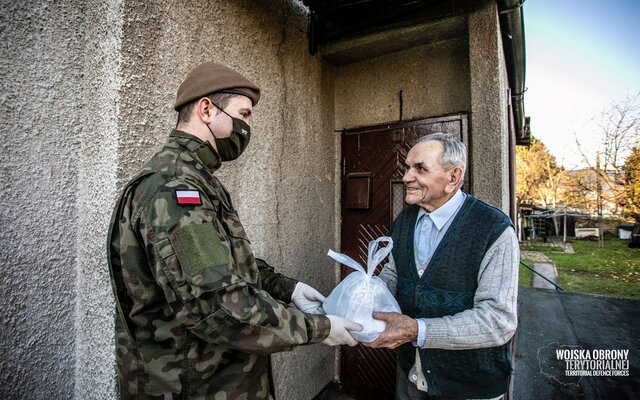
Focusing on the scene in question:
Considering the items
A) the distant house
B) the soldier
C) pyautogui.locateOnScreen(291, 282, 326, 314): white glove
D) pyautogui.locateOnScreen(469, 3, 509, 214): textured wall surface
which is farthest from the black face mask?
the distant house

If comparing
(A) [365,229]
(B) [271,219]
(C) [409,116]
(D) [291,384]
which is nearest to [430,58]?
(C) [409,116]

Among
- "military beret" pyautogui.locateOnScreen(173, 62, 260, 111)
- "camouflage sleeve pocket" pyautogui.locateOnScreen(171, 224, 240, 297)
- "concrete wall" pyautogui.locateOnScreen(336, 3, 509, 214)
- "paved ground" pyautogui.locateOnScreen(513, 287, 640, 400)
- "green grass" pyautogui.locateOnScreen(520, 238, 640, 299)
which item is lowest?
"green grass" pyautogui.locateOnScreen(520, 238, 640, 299)

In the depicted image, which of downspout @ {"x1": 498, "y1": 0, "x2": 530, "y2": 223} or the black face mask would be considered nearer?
the black face mask

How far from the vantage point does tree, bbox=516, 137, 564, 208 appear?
29.9 metres

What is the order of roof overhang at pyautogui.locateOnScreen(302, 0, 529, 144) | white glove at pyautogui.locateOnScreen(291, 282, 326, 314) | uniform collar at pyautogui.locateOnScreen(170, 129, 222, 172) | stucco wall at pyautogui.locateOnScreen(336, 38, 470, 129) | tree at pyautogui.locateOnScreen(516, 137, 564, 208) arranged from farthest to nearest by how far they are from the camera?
tree at pyautogui.locateOnScreen(516, 137, 564, 208), stucco wall at pyautogui.locateOnScreen(336, 38, 470, 129), roof overhang at pyautogui.locateOnScreen(302, 0, 529, 144), white glove at pyautogui.locateOnScreen(291, 282, 326, 314), uniform collar at pyautogui.locateOnScreen(170, 129, 222, 172)

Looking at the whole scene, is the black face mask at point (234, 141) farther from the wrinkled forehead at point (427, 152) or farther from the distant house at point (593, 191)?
the distant house at point (593, 191)

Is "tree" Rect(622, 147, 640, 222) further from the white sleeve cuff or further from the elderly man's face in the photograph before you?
the white sleeve cuff

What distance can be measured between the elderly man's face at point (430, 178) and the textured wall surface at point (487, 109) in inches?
33.2

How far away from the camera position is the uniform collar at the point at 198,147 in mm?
1337

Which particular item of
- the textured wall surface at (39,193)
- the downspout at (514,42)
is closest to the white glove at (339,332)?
the textured wall surface at (39,193)

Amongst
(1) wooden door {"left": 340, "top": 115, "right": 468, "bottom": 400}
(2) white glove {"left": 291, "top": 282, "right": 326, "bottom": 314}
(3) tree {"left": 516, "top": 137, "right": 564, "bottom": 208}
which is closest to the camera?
(2) white glove {"left": 291, "top": 282, "right": 326, "bottom": 314}

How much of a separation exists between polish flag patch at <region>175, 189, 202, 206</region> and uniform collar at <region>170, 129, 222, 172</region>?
24 cm

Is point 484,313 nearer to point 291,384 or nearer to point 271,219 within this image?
point 271,219

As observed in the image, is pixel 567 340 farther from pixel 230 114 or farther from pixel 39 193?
pixel 39 193
